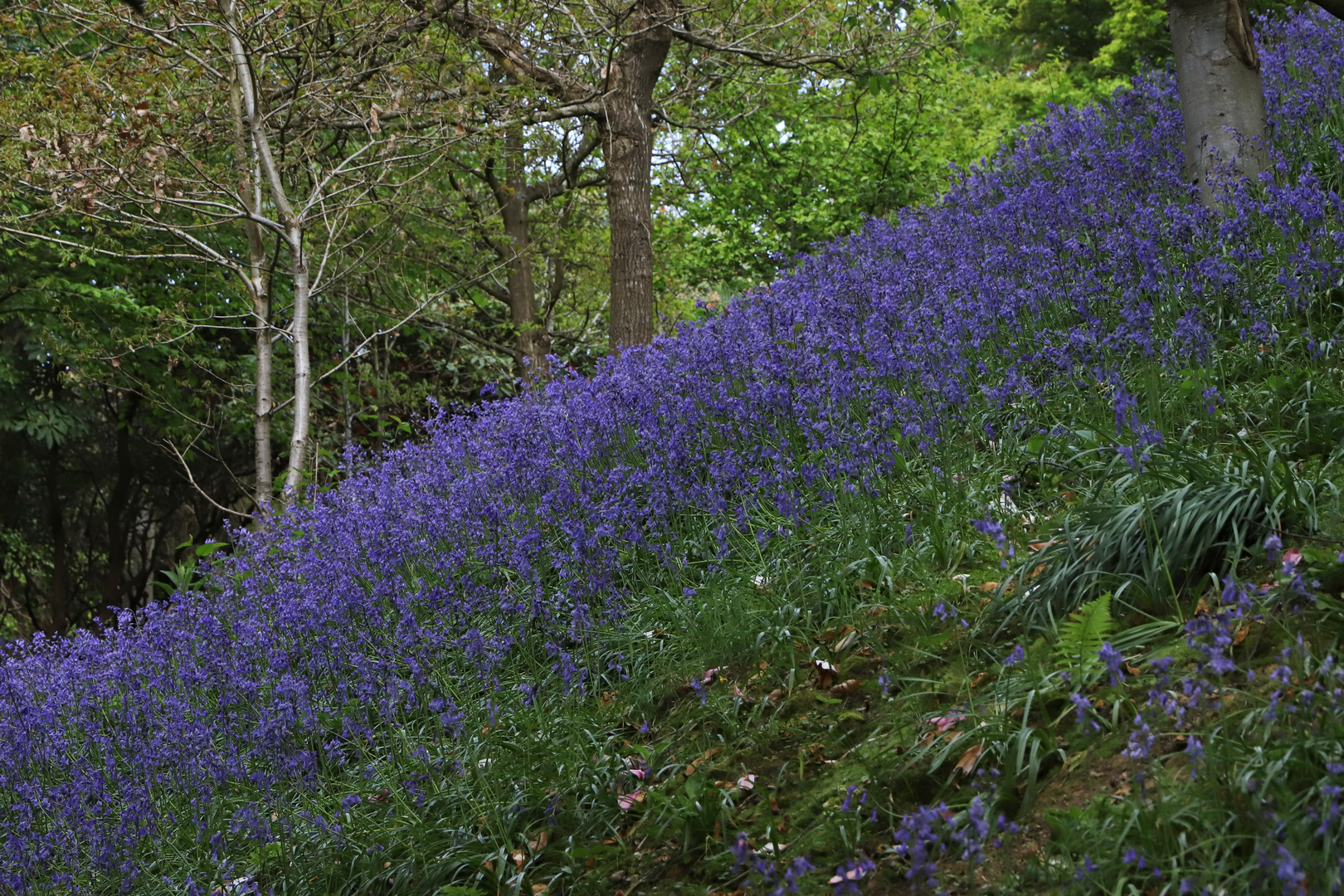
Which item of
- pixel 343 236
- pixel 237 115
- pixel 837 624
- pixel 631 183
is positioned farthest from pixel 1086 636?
pixel 343 236

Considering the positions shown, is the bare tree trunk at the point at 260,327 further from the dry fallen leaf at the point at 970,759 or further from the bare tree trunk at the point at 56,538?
the bare tree trunk at the point at 56,538

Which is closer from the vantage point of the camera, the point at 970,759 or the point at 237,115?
the point at 970,759

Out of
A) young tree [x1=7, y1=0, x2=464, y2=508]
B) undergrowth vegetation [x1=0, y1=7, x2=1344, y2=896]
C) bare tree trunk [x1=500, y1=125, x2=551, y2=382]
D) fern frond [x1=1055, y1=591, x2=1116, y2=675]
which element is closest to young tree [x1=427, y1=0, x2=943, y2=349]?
young tree [x1=7, y1=0, x2=464, y2=508]

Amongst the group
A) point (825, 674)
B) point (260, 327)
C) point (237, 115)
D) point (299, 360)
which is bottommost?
point (825, 674)

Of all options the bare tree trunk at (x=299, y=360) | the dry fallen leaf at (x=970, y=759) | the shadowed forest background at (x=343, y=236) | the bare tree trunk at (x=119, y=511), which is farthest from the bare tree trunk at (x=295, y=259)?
the bare tree trunk at (x=119, y=511)

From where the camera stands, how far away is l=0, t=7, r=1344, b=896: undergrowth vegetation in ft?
7.95

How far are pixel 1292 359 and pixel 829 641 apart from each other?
2305 mm

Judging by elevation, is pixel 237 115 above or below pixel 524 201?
above

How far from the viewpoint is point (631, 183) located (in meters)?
8.68

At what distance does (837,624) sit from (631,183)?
5.77m

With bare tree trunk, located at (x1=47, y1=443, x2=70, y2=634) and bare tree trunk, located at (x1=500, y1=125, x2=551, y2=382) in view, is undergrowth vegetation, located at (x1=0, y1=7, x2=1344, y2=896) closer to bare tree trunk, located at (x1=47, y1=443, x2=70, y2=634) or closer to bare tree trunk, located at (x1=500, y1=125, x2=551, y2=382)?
bare tree trunk, located at (x1=500, y1=125, x2=551, y2=382)

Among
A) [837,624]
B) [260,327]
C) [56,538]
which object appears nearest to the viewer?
[837,624]

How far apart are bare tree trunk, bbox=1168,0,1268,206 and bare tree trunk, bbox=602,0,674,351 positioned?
4468 mm

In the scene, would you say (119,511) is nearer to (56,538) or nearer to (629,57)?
Answer: (56,538)
